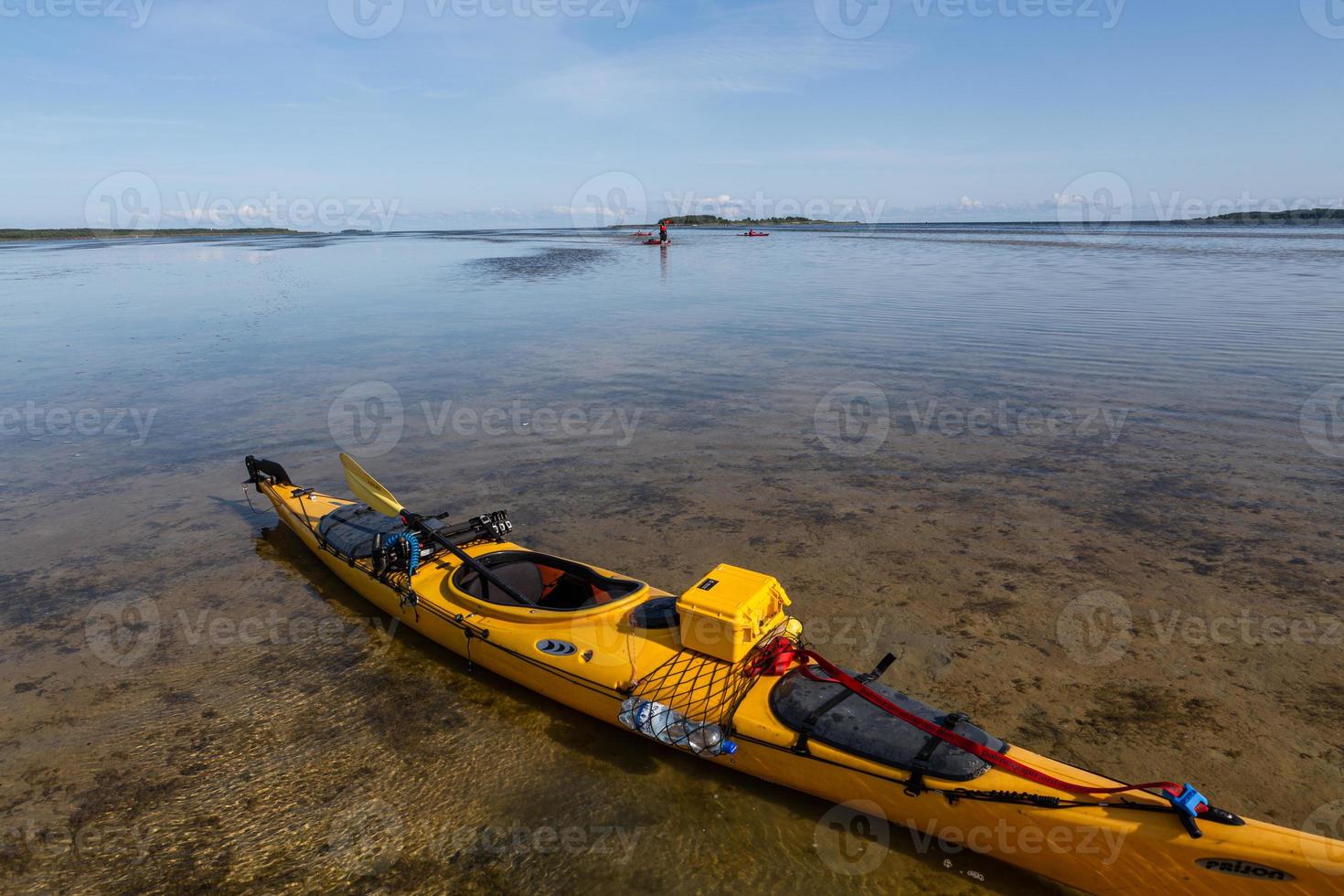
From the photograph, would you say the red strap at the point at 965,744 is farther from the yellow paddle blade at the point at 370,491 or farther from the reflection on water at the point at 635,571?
the yellow paddle blade at the point at 370,491

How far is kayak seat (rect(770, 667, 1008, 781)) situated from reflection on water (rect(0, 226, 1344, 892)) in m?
0.75

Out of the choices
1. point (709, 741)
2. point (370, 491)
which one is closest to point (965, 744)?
point (709, 741)

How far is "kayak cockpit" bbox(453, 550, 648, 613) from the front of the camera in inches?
310

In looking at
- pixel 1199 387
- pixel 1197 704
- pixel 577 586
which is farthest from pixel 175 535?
pixel 1199 387

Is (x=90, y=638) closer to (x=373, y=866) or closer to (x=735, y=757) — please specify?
(x=373, y=866)

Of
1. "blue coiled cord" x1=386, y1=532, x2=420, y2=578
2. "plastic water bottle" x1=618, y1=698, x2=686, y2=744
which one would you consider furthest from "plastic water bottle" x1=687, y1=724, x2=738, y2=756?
"blue coiled cord" x1=386, y1=532, x2=420, y2=578

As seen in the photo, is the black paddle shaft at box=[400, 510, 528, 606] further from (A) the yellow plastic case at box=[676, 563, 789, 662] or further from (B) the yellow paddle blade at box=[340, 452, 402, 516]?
(A) the yellow plastic case at box=[676, 563, 789, 662]

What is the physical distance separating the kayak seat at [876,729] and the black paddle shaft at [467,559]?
10.1 feet

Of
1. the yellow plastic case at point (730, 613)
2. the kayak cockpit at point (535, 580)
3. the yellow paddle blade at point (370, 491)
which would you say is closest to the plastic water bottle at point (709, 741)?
the yellow plastic case at point (730, 613)

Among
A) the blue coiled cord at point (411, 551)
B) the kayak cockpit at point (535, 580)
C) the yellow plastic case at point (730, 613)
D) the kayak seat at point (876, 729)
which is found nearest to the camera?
the kayak seat at point (876, 729)

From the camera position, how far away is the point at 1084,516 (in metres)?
10.4

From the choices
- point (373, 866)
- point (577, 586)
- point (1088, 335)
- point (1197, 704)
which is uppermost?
point (1088, 335)

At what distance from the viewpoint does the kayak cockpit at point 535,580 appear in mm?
7866

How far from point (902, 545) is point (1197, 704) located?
3.78 m
